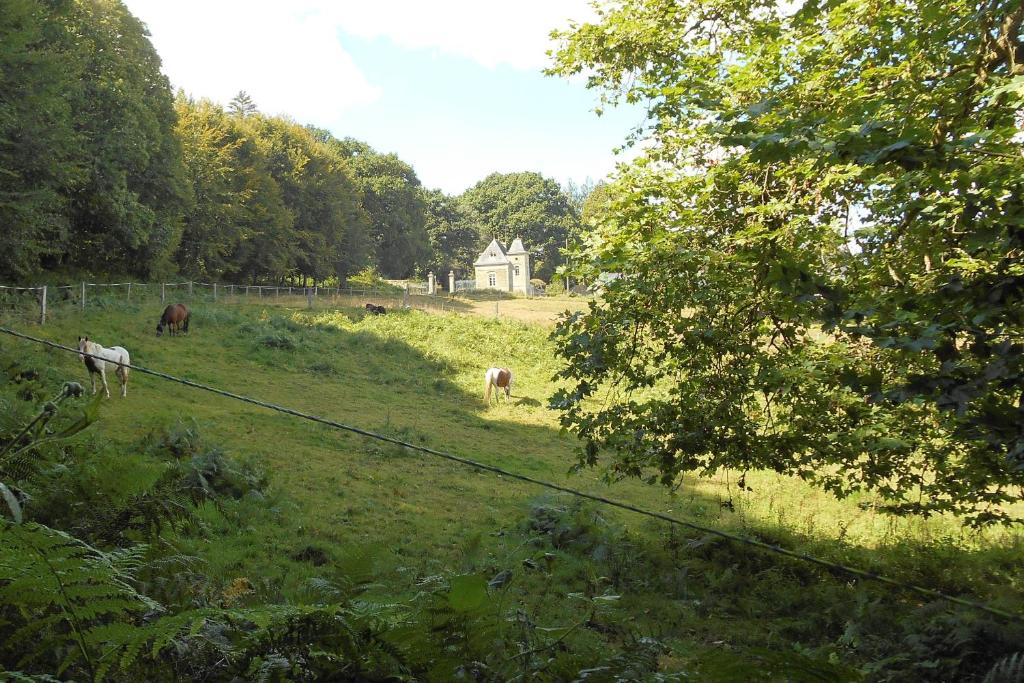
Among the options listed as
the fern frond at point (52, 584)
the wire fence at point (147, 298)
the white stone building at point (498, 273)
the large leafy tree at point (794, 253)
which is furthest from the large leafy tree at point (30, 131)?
the white stone building at point (498, 273)

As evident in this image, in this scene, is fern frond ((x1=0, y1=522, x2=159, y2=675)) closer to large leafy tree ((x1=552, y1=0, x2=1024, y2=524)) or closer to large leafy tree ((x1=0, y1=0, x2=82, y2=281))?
large leafy tree ((x1=552, y1=0, x2=1024, y2=524))

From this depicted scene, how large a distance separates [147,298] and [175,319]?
666 centimetres

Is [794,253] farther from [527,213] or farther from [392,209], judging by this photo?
[527,213]

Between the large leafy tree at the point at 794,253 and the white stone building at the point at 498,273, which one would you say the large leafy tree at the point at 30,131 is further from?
the white stone building at the point at 498,273

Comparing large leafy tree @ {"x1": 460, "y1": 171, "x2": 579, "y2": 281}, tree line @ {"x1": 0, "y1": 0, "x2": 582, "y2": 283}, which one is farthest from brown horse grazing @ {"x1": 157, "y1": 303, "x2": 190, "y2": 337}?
large leafy tree @ {"x1": 460, "y1": 171, "x2": 579, "y2": 281}

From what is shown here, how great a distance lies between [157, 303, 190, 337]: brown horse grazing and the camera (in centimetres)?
2650

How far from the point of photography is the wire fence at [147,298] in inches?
888

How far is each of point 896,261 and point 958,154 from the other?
11.9ft

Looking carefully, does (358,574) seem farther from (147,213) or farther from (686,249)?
(147,213)

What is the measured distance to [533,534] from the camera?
10367 mm

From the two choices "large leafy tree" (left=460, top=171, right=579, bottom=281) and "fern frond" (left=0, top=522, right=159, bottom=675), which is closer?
"fern frond" (left=0, top=522, right=159, bottom=675)

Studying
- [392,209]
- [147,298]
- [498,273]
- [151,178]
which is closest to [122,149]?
[151,178]

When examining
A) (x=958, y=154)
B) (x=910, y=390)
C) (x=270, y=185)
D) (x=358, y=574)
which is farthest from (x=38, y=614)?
(x=270, y=185)

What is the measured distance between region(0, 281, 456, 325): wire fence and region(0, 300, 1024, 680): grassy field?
1075mm
